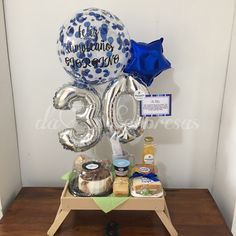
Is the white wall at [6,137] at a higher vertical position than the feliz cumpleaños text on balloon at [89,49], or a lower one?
lower

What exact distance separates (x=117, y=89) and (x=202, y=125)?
48cm

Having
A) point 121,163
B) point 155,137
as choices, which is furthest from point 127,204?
point 155,137

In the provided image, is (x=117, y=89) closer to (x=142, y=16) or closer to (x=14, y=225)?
(x=142, y=16)

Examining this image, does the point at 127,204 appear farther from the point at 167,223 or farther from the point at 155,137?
the point at 155,137

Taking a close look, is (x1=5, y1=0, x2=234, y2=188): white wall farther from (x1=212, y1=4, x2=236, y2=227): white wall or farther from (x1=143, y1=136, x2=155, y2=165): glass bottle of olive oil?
(x1=143, y1=136, x2=155, y2=165): glass bottle of olive oil

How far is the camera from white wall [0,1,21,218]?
1.03 meters

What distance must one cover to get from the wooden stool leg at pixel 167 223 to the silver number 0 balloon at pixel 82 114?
0.32 m

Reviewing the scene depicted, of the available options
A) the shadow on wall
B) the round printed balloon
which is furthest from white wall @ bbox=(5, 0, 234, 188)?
the round printed balloon

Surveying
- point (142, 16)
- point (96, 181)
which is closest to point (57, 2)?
point (142, 16)

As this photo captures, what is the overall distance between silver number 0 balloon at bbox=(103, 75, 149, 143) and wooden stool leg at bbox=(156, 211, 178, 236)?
0.27m

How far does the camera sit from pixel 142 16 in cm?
104

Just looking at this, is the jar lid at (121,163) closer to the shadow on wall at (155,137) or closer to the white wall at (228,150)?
the shadow on wall at (155,137)

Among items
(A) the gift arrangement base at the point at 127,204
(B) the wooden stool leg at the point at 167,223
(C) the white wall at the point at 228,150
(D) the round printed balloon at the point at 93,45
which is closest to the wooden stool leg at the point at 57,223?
(A) the gift arrangement base at the point at 127,204

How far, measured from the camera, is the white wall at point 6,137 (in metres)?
1.03
